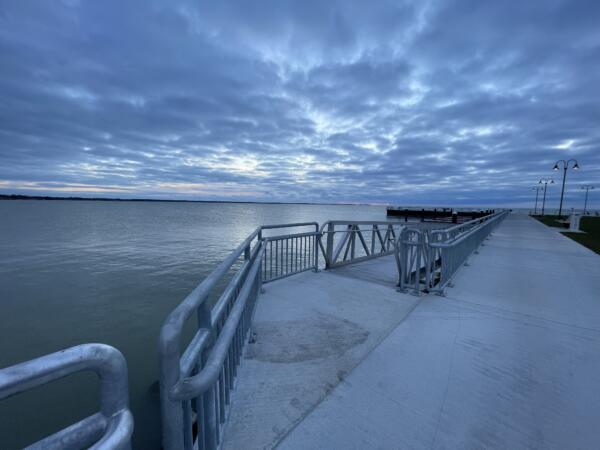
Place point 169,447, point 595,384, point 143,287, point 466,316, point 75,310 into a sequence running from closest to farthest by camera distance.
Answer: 1. point 169,447
2. point 595,384
3. point 466,316
4. point 75,310
5. point 143,287

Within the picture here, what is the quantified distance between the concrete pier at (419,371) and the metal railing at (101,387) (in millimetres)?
1478

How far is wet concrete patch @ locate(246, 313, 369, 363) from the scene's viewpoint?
323 cm

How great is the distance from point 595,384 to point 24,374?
4.45m

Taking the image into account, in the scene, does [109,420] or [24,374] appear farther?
[109,420]

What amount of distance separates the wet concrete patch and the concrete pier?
20 millimetres

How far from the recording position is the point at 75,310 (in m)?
7.89

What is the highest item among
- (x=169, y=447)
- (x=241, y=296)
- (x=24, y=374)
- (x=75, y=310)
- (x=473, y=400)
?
(x=24, y=374)

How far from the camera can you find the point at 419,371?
294 cm

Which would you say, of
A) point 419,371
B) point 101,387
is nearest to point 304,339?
point 419,371

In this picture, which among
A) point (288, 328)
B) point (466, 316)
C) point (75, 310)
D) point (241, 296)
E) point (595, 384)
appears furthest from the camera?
point (75, 310)

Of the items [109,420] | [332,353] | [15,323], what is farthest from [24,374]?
[15,323]

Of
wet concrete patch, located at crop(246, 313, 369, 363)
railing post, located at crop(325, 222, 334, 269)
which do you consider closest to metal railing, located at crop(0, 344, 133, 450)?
wet concrete patch, located at crop(246, 313, 369, 363)

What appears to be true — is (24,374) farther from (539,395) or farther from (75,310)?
(75,310)

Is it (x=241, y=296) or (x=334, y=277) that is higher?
(x=241, y=296)
